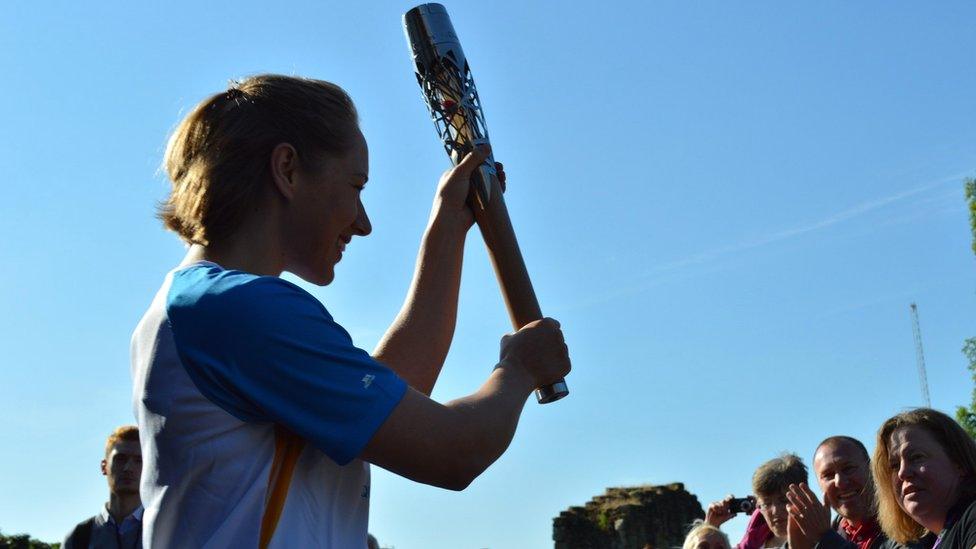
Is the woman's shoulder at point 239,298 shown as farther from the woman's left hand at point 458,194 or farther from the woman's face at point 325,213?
the woman's left hand at point 458,194

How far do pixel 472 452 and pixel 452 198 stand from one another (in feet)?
3.38

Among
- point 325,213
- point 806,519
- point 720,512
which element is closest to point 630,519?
point 720,512

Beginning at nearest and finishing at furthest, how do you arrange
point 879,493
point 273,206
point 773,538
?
point 273,206 → point 879,493 → point 773,538

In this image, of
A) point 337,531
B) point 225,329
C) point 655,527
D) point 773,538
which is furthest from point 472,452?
point 655,527

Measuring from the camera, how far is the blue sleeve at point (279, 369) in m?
2.24

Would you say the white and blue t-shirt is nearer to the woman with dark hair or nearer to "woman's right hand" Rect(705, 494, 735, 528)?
the woman with dark hair

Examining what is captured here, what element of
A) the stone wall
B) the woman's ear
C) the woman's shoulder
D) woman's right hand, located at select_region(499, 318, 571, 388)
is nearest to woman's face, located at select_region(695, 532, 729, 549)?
woman's right hand, located at select_region(499, 318, 571, 388)

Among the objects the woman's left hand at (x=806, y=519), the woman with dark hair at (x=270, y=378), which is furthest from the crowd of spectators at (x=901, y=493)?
the woman with dark hair at (x=270, y=378)

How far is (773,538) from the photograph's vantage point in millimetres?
9406

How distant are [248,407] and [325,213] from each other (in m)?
0.53

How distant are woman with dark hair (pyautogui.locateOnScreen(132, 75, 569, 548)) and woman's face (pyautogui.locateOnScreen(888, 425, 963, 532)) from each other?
12.8ft

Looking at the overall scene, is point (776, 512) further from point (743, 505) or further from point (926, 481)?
point (926, 481)

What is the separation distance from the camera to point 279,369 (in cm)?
225

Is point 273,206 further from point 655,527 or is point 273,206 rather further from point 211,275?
point 655,527
